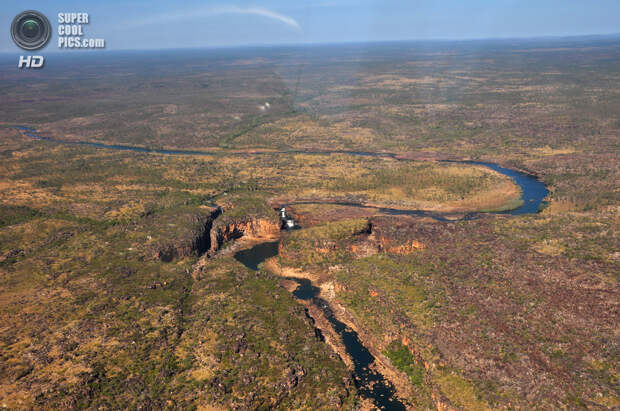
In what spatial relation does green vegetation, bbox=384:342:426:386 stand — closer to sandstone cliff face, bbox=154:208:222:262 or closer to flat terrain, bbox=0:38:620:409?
flat terrain, bbox=0:38:620:409

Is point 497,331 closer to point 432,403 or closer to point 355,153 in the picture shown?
point 432,403

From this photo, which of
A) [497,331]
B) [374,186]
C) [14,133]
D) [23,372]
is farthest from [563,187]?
[14,133]

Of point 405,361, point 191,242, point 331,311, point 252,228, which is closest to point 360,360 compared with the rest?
point 405,361

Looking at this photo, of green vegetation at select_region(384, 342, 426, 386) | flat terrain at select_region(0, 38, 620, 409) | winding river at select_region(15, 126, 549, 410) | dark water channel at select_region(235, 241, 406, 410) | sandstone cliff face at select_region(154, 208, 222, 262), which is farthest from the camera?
sandstone cliff face at select_region(154, 208, 222, 262)

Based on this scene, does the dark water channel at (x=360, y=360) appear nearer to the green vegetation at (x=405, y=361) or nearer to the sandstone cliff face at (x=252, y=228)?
the green vegetation at (x=405, y=361)

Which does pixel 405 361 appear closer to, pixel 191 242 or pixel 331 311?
pixel 331 311

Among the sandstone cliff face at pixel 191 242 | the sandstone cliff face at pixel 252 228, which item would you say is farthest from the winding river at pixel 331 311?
the sandstone cliff face at pixel 191 242

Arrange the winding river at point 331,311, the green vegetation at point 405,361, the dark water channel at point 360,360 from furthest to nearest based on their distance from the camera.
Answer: the green vegetation at point 405,361
the winding river at point 331,311
the dark water channel at point 360,360

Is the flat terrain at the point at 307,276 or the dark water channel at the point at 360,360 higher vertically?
the flat terrain at the point at 307,276

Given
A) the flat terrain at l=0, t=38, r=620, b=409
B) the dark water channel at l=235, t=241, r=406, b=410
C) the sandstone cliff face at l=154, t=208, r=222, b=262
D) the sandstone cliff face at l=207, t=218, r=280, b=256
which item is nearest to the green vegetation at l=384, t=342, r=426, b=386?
the flat terrain at l=0, t=38, r=620, b=409
